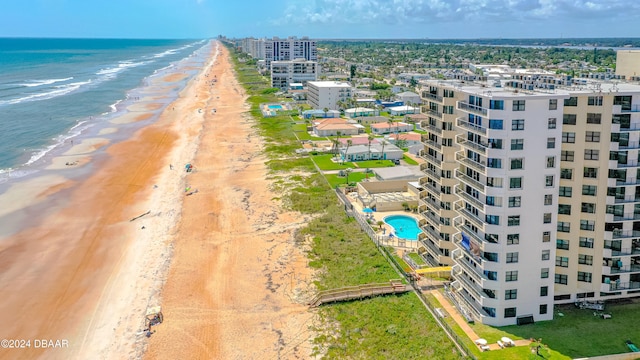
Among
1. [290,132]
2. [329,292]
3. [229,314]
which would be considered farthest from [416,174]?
[290,132]

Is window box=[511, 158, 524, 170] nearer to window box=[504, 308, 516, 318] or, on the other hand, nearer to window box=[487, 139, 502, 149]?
window box=[487, 139, 502, 149]

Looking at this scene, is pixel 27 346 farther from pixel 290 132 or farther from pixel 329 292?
pixel 290 132

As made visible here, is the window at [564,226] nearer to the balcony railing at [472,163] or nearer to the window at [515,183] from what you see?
the window at [515,183]

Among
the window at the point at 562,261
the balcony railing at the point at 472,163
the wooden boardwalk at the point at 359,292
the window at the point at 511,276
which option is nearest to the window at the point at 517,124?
the balcony railing at the point at 472,163

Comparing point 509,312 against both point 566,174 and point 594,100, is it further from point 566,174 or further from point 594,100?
point 594,100

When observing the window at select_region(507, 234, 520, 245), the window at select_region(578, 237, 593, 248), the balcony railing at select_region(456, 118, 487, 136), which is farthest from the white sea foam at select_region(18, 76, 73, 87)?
the window at select_region(578, 237, 593, 248)

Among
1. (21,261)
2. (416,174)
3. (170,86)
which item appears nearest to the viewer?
(21,261)
